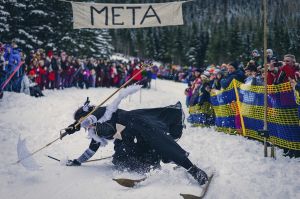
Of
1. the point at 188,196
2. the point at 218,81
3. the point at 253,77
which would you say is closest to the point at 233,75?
the point at 253,77

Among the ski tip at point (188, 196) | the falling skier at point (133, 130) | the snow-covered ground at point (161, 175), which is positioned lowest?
the snow-covered ground at point (161, 175)

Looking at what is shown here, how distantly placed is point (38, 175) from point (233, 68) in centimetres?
625

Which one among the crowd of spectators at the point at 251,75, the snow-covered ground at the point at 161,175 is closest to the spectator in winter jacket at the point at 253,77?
the crowd of spectators at the point at 251,75

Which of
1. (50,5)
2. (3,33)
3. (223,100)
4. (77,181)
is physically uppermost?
(50,5)

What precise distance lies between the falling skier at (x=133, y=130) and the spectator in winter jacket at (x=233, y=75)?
148 inches

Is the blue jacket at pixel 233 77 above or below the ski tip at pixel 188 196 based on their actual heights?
above

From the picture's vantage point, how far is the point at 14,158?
686 centimetres

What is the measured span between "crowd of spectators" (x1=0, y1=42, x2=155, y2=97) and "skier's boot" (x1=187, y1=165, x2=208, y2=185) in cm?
490

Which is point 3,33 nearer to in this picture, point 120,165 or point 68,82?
point 68,82

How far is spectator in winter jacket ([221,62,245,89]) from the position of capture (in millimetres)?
9945

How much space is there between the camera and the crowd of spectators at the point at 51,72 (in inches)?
607

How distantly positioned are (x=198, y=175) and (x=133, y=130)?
1.38 m

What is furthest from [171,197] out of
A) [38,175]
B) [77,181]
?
[38,175]

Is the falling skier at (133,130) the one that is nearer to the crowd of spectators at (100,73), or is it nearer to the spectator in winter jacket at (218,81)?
the crowd of spectators at (100,73)
